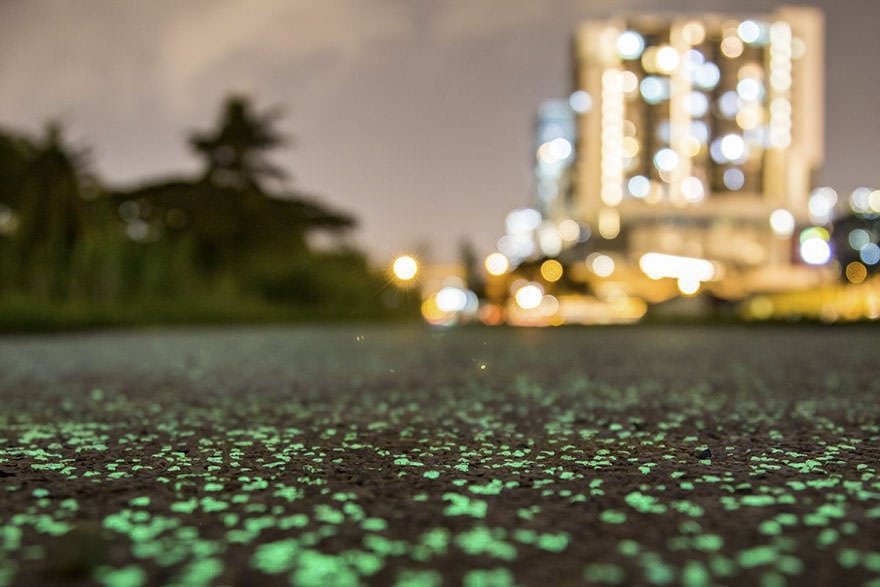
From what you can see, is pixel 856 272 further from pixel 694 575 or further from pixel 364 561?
pixel 364 561

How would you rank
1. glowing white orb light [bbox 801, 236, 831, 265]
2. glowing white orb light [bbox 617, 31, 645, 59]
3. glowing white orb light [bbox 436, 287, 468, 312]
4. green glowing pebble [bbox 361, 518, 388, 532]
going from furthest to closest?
1. glowing white orb light [bbox 617, 31, 645, 59]
2. glowing white orb light [bbox 436, 287, 468, 312]
3. glowing white orb light [bbox 801, 236, 831, 265]
4. green glowing pebble [bbox 361, 518, 388, 532]

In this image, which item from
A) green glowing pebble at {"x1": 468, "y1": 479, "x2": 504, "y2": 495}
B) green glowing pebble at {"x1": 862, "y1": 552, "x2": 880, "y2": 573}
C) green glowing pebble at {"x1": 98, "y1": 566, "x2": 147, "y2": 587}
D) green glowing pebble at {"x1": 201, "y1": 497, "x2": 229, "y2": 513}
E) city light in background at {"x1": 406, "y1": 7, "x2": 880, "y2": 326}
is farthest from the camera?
city light in background at {"x1": 406, "y1": 7, "x2": 880, "y2": 326}

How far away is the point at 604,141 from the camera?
101062 millimetres

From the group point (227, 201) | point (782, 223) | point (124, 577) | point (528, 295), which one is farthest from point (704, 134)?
point (124, 577)

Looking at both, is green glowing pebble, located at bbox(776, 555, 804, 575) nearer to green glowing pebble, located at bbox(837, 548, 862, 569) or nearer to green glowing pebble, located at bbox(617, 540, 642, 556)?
green glowing pebble, located at bbox(837, 548, 862, 569)

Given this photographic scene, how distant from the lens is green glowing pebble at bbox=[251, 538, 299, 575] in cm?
213

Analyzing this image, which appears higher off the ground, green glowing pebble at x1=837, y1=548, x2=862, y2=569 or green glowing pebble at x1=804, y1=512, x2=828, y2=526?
green glowing pebble at x1=837, y1=548, x2=862, y2=569

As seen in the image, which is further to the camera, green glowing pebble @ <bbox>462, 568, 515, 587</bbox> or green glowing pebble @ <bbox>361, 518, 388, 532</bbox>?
green glowing pebble @ <bbox>361, 518, 388, 532</bbox>

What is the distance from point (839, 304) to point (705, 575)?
51252mm

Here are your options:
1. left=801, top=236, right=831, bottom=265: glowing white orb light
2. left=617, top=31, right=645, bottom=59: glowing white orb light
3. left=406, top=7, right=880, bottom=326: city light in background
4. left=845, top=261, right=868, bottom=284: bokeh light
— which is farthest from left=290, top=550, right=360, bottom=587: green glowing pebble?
left=617, top=31, right=645, bottom=59: glowing white orb light

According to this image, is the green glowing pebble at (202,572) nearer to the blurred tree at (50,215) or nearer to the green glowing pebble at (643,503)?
the green glowing pebble at (643,503)

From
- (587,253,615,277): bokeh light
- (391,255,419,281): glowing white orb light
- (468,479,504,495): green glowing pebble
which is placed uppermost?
(587,253,615,277): bokeh light

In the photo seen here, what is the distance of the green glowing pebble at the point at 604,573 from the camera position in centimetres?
202

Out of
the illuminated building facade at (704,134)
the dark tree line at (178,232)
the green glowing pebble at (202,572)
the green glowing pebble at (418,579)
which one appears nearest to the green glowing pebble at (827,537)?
the green glowing pebble at (418,579)
